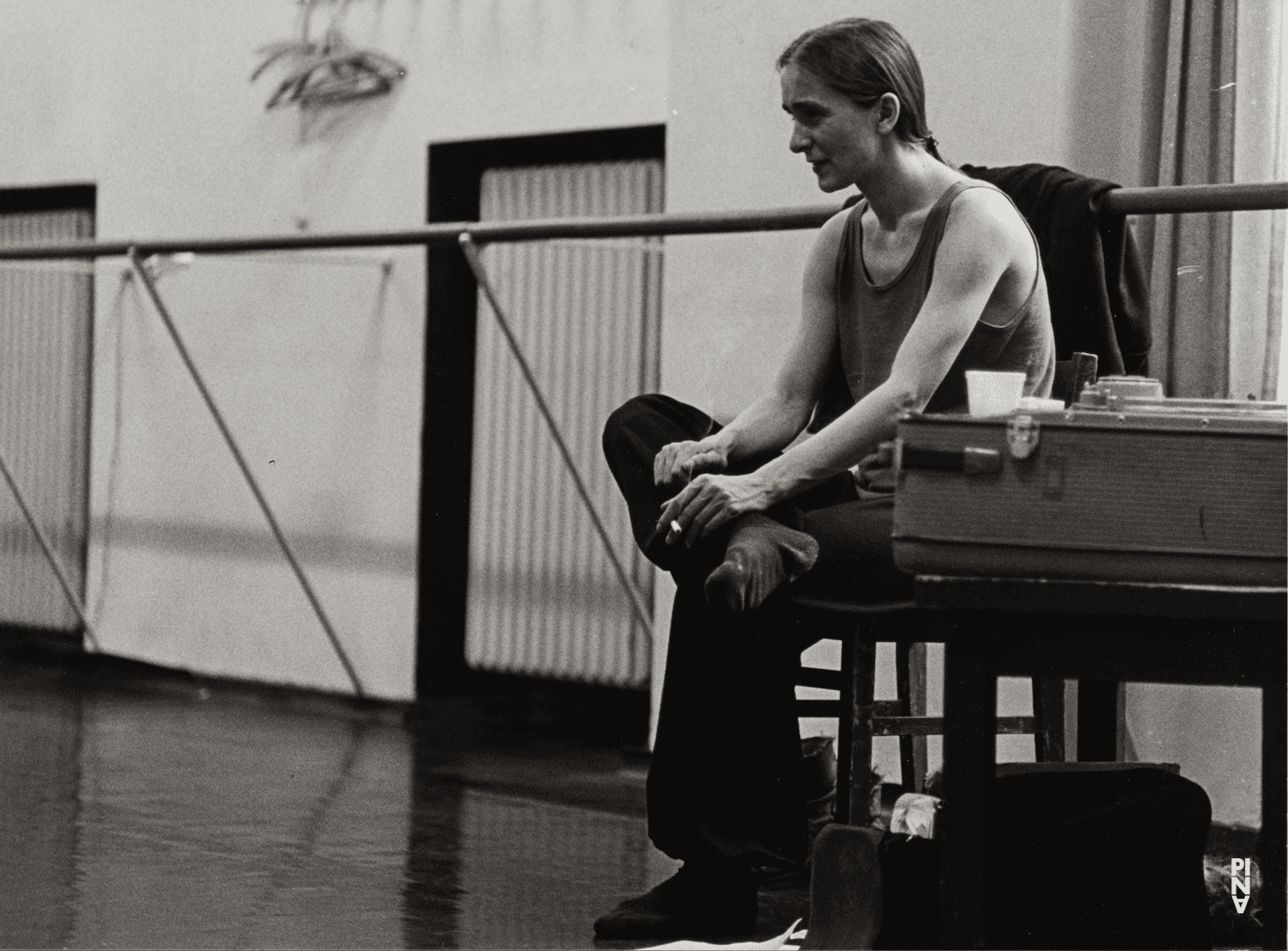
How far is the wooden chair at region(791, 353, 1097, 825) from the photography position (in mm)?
2277

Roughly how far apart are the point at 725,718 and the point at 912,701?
1.63 feet

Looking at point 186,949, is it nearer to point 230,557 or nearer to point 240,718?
point 240,718

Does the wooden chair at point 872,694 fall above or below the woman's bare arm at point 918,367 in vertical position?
below

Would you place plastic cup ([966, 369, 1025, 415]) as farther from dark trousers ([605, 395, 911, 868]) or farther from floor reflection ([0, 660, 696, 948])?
floor reflection ([0, 660, 696, 948])

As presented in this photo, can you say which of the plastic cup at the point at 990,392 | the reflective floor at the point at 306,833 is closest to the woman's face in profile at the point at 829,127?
the plastic cup at the point at 990,392

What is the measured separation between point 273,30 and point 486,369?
103 centimetres

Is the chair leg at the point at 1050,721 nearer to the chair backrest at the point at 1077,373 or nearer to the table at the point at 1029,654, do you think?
the chair backrest at the point at 1077,373

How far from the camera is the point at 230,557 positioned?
5398 mm

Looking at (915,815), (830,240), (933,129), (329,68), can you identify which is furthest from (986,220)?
(329,68)

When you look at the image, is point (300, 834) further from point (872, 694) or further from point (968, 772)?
point (968, 772)

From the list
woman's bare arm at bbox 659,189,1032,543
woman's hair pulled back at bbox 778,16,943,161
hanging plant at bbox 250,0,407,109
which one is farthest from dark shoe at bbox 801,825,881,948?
hanging plant at bbox 250,0,407,109

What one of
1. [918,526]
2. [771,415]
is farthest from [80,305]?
[918,526]

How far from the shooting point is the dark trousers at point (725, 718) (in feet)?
7.77

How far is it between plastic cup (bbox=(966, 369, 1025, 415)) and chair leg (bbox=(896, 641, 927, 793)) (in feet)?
1.81
